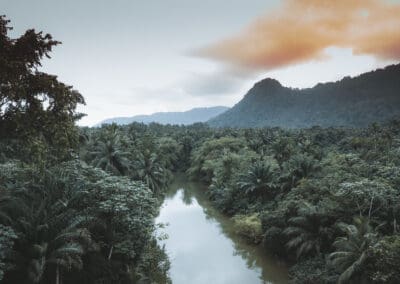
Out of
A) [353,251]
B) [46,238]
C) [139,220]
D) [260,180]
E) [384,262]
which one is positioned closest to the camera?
[384,262]

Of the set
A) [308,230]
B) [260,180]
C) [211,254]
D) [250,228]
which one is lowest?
[211,254]

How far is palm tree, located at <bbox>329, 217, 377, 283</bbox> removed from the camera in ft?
36.7

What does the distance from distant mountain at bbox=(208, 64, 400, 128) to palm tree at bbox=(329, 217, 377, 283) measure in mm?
115840

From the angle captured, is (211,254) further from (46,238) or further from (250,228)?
(46,238)

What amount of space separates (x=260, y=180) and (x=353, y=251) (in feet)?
46.0

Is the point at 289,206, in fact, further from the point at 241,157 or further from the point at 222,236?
the point at 241,157

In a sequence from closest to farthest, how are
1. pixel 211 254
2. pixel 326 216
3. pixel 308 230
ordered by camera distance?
Result: 1. pixel 326 216
2. pixel 308 230
3. pixel 211 254

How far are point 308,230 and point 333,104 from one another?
15472 centimetres

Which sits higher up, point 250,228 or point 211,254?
point 250,228

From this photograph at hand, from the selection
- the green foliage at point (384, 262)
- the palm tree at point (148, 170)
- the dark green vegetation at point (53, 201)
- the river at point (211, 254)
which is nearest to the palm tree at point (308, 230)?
the river at point (211, 254)

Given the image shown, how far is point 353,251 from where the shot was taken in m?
11.8

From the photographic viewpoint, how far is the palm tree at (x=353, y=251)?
11195 millimetres

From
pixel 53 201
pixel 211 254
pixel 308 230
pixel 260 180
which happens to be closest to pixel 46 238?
pixel 53 201

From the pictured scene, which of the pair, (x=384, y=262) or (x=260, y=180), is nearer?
(x=384, y=262)
